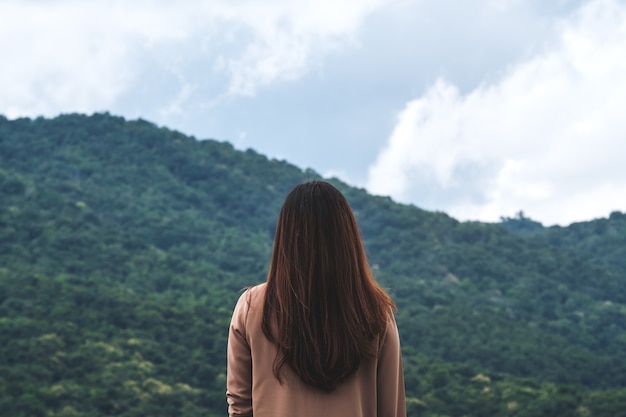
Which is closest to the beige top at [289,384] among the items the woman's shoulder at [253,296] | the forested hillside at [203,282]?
the woman's shoulder at [253,296]

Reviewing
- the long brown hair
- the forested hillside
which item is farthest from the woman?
the forested hillside

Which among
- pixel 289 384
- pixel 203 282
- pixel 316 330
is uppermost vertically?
pixel 203 282

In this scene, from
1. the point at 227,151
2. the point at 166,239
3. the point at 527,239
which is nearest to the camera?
the point at 166,239

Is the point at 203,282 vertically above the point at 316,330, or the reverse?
the point at 203,282

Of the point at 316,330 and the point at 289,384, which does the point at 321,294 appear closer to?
the point at 316,330

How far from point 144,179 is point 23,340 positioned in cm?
2274

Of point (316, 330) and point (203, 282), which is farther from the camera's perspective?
point (203, 282)

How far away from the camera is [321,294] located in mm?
2238

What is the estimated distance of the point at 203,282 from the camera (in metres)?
40.0

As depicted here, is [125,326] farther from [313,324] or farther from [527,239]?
[313,324]

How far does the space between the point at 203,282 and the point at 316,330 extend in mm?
38121

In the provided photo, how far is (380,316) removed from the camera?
88.2 inches

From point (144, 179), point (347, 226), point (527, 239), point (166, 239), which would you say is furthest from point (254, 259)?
point (347, 226)

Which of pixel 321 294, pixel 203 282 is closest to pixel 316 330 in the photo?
pixel 321 294
